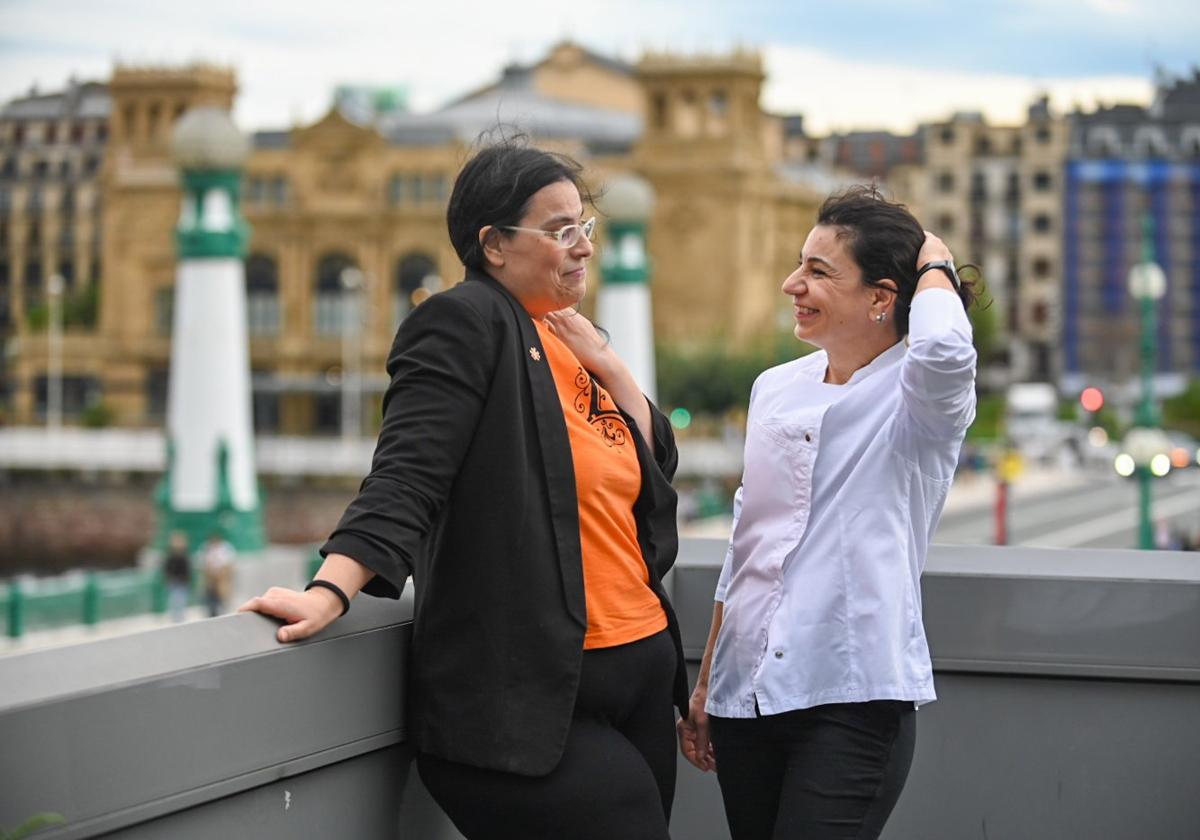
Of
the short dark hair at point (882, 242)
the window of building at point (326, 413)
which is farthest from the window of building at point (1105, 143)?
the short dark hair at point (882, 242)

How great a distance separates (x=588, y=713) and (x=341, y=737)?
0.34m

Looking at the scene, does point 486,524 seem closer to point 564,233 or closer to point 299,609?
point 299,609

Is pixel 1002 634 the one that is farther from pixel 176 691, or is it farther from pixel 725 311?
pixel 725 311

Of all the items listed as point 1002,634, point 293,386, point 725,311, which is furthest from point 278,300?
point 1002,634

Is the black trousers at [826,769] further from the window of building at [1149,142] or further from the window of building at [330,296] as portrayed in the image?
the window of building at [1149,142]

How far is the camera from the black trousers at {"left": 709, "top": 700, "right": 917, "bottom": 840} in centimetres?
235

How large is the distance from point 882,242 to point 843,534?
17.3 inches

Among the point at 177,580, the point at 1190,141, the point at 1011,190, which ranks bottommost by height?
the point at 177,580

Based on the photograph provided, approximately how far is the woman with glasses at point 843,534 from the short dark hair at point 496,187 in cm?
45

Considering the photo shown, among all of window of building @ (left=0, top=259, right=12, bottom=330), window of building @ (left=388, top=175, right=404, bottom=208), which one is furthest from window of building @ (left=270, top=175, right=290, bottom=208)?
window of building @ (left=0, top=259, right=12, bottom=330)

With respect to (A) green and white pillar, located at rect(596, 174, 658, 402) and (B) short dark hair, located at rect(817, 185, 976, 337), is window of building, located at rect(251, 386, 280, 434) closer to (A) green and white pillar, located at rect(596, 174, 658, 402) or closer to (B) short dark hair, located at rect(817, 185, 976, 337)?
(A) green and white pillar, located at rect(596, 174, 658, 402)

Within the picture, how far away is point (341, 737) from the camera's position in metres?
2.30

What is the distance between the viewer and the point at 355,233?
196ft

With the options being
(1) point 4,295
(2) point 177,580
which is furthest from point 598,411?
(1) point 4,295
